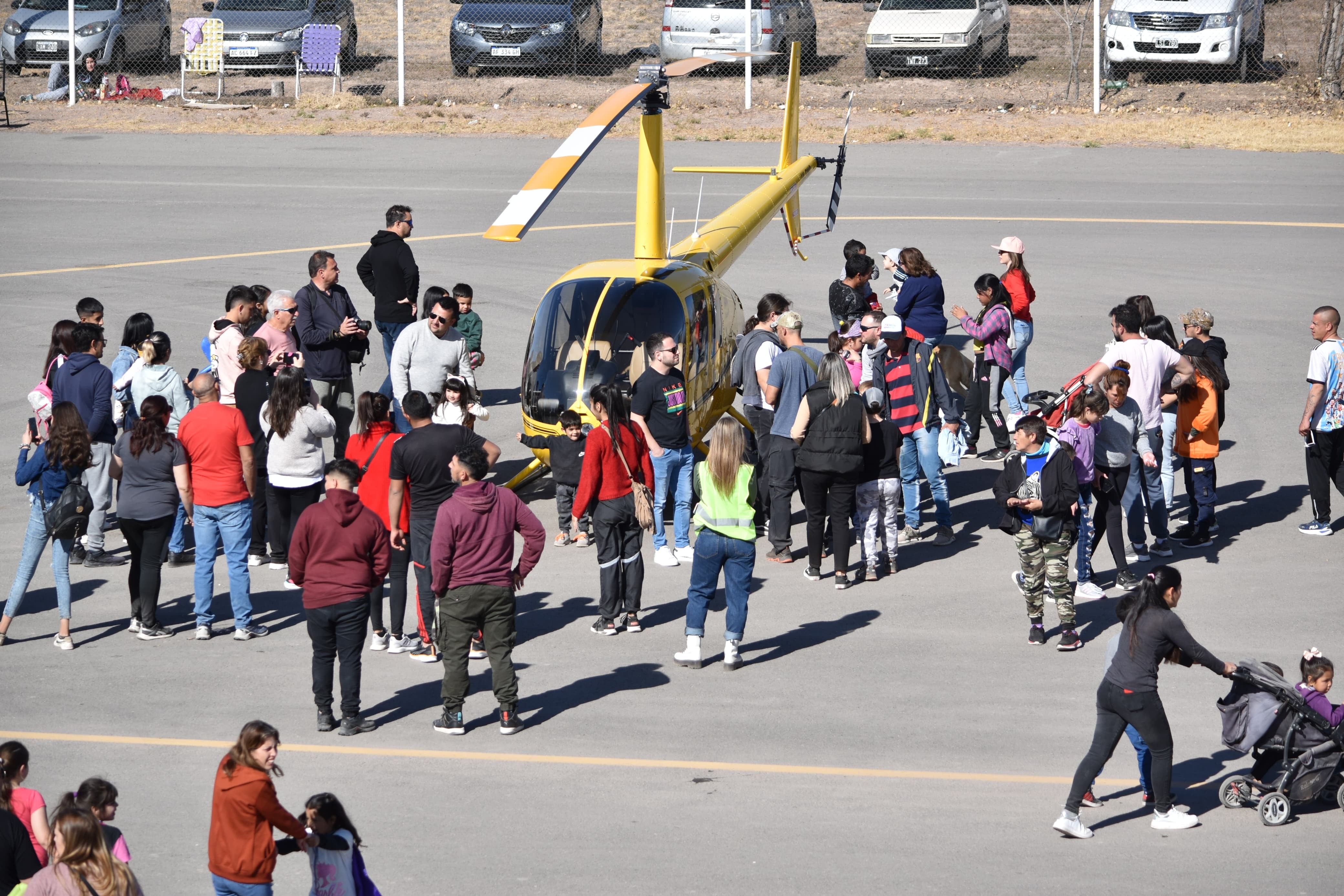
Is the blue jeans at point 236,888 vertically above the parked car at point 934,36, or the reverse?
the parked car at point 934,36

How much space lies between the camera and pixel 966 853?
6762 millimetres

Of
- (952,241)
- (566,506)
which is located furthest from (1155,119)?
(566,506)

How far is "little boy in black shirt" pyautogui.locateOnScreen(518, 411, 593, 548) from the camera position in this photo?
1037 centimetres

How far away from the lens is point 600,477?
9.41 metres

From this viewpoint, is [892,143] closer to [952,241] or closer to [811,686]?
[952,241]

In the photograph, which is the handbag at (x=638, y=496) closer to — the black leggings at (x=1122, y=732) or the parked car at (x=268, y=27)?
the black leggings at (x=1122, y=732)

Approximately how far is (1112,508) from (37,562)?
24.7 ft

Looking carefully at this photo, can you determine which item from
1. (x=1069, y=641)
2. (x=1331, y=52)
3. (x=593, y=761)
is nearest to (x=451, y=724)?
(x=593, y=761)

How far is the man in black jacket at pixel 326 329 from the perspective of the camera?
11.8 m

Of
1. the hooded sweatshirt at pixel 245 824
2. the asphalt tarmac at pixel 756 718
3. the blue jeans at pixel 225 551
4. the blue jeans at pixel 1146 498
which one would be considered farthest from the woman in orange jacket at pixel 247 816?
the blue jeans at pixel 1146 498

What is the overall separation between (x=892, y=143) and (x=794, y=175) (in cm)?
993

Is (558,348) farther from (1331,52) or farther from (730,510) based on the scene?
(1331,52)

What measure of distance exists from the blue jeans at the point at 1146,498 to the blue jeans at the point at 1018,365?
2.27 metres

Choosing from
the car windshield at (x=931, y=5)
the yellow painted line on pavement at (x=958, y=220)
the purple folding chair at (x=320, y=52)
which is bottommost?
the yellow painted line on pavement at (x=958, y=220)
